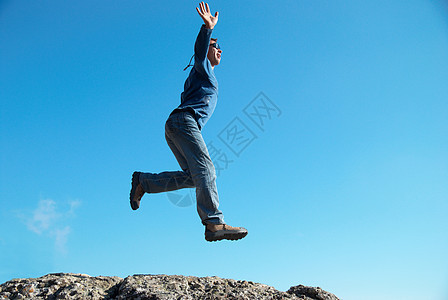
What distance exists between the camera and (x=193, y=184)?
4.89m

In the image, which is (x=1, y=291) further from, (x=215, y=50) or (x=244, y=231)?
(x=215, y=50)

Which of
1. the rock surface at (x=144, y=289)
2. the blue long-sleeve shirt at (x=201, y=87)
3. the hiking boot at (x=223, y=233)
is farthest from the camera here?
the blue long-sleeve shirt at (x=201, y=87)

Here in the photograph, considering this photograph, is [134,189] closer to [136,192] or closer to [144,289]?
[136,192]

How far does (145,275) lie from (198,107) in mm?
2250

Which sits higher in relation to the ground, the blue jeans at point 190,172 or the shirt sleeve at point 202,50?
the shirt sleeve at point 202,50

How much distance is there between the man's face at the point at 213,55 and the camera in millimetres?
5355

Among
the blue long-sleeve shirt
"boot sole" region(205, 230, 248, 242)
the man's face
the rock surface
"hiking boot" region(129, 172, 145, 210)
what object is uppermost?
the man's face

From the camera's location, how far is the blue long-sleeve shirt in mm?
4934

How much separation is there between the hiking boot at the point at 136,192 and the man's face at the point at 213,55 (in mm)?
1959

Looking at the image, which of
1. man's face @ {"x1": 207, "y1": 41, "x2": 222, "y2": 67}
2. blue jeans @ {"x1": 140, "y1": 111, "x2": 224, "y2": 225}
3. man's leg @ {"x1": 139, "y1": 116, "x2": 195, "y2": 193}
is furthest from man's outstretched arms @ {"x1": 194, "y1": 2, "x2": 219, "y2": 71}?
man's leg @ {"x1": 139, "y1": 116, "x2": 195, "y2": 193}

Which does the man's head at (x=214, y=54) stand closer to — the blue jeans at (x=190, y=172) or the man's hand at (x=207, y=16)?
the man's hand at (x=207, y=16)

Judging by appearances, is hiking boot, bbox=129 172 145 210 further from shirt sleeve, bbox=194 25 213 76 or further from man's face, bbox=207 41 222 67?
man's face, bbox=207 41 222 67

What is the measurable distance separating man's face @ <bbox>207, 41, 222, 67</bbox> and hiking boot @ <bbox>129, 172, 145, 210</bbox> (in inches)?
77.1

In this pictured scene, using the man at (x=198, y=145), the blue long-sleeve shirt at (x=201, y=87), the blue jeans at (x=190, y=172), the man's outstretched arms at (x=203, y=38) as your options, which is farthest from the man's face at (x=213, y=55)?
the blue jeans at (x=190, y=172)
